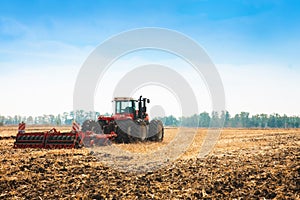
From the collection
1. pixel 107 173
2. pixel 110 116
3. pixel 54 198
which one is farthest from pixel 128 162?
pixel 110 116

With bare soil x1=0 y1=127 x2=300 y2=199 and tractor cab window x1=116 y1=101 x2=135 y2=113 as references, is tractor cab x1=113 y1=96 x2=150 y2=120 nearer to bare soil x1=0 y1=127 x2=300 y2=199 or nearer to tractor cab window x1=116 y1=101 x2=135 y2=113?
tractor cab window x1=116 y1=101 x2=135 y2=113

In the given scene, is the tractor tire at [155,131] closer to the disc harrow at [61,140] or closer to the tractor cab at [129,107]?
the tractor cab at [129,107]

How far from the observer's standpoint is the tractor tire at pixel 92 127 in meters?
18.1

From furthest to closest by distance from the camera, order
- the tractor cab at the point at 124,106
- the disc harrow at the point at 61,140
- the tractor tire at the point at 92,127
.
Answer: the tractor cab at the point at 124,106 → the tractor tire at the point at 92,127 → the disc harrow at the point at 61,140

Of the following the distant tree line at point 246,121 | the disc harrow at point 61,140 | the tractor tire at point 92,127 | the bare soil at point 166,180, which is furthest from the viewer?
the distant tree line at point 246,121

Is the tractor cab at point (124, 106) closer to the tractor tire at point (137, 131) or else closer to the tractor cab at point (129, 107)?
the tractor cab at point (129, 107)

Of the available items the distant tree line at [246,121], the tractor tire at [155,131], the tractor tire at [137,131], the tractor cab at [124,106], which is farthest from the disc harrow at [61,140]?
the distant tree line at [246,121]

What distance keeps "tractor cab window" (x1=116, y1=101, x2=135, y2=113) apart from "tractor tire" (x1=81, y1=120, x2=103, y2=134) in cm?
192

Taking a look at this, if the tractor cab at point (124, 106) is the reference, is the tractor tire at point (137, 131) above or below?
below

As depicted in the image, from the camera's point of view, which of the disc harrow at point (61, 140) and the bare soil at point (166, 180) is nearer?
the bare soil at point (166, 180)

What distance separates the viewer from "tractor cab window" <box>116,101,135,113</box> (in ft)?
63.8

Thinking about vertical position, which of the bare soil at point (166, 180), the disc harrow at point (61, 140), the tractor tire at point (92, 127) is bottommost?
the bare soil at point (166, 180)

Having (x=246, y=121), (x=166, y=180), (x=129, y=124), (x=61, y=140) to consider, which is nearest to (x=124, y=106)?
(x=129, y=124)

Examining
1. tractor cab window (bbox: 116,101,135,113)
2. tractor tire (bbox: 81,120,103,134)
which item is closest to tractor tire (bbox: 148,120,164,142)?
tractor cab window (bbox: 116,101,135,113)
